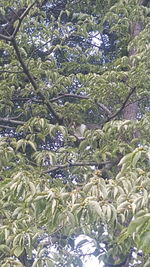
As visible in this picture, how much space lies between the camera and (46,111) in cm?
432

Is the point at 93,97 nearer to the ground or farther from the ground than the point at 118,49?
nearer to the ground

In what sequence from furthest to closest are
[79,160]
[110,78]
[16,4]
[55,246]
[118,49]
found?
[118,49], [16,4], [110,78], [79,160], [55,246]

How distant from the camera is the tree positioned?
231 cm

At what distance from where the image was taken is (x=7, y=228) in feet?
8.82

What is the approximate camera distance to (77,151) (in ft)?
11.9

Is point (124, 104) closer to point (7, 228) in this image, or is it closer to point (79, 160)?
point (79, 160)

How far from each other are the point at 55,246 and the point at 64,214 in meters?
1.01

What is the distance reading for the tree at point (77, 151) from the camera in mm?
2314

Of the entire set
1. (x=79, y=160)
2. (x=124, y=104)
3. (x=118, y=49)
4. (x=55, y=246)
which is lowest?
(x=55, y=246)

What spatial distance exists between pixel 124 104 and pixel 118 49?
179 cm

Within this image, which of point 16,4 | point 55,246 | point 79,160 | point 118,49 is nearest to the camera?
point 55,246

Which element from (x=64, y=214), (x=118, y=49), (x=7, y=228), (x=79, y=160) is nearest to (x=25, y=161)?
(x=79, y=160)

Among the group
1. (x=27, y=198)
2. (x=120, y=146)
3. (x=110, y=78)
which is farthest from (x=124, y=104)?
(x=27, y=198)

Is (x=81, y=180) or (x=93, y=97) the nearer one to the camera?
(x=81, y=180)
